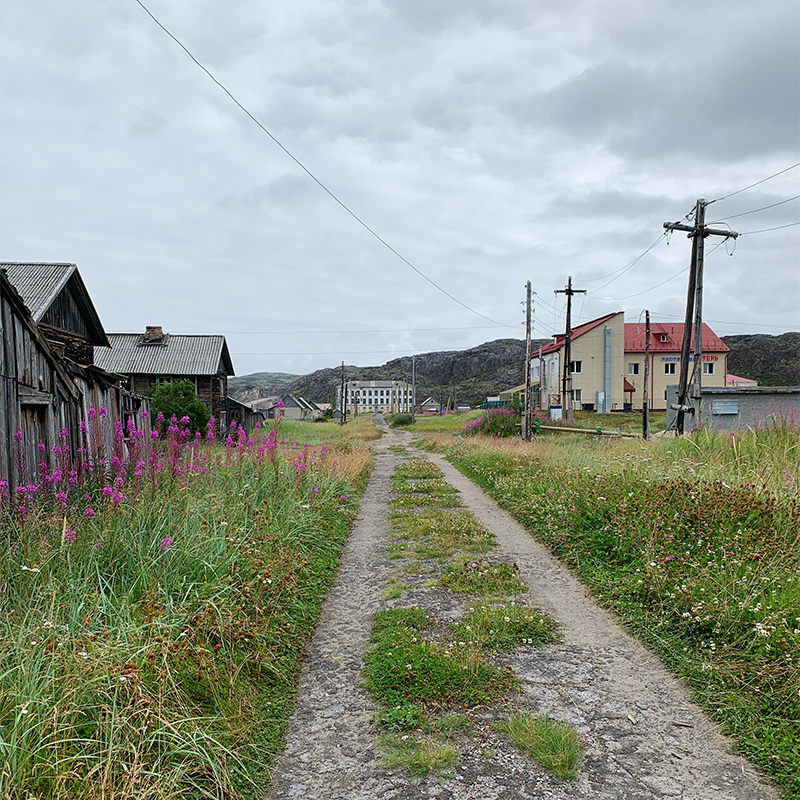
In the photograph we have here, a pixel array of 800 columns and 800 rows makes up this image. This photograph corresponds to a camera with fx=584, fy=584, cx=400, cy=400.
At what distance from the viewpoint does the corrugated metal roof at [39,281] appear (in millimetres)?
14789

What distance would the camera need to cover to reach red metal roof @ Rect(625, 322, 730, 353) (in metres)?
48.2

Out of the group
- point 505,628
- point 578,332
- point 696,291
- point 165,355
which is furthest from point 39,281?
point 578,332

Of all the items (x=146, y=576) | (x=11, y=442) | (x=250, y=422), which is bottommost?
(x=250, y=422)

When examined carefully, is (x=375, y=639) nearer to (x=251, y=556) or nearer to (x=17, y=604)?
(x=251, y=556)

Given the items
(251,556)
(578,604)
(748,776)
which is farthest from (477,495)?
(748,776)

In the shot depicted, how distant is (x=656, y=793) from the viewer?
9.04 feet

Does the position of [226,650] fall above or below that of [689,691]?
above

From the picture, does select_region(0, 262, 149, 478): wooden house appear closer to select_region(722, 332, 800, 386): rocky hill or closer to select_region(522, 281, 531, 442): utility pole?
select_region(522, 281, 531, 442): utility pole

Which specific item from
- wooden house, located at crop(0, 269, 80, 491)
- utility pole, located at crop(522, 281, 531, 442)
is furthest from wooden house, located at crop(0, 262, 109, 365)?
utility pole, located at crop(522, 281, 531, 442)

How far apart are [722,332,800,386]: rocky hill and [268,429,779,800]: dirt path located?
112 m

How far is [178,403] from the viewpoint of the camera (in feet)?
85.0

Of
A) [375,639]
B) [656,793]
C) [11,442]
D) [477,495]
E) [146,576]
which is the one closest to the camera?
[656,793]

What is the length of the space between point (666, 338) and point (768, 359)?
75127 mm

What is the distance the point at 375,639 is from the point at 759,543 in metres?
3.55
